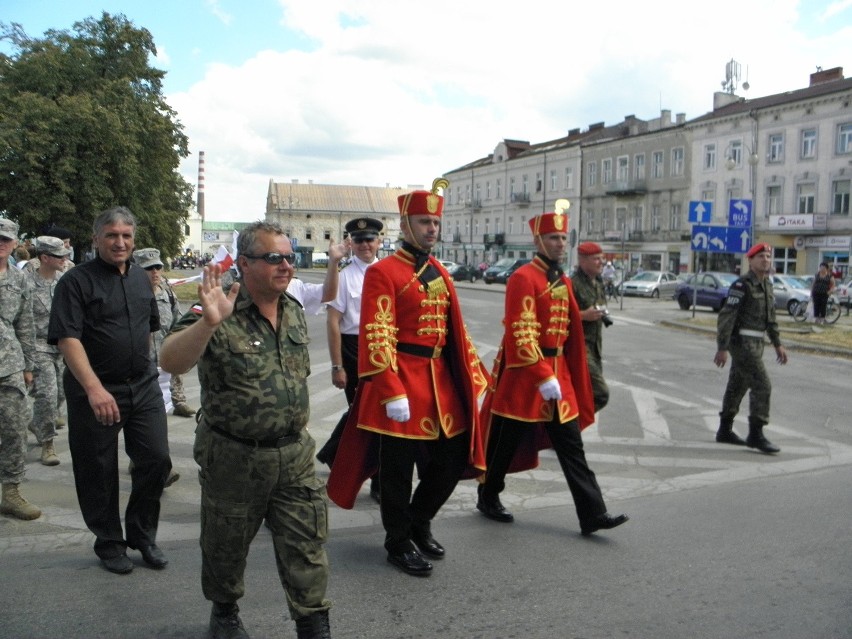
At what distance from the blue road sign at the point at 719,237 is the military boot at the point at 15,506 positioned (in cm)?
2079

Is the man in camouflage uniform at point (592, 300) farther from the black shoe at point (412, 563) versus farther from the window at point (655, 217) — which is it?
the window at point (655, 217)

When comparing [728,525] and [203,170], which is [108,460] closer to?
[728,525]

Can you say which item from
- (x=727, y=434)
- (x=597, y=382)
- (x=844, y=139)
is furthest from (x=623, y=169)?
(x=597, y=382)

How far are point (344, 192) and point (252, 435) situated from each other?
391ft

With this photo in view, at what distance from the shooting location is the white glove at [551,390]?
480 centimetres

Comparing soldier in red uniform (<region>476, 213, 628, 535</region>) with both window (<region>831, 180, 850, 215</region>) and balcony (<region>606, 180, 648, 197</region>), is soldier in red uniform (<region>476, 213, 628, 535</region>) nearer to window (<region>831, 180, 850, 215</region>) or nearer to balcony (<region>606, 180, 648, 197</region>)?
window (<region>831, 180, 850, 215</region>)

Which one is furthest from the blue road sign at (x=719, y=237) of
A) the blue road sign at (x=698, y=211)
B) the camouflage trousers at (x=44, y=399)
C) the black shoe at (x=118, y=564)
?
the black shoe at (x=118, y=564)

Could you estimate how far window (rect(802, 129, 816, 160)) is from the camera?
143 feet

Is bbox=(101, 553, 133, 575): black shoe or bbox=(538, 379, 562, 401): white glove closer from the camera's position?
bbox=(101, 553, 133, 575): black shoe

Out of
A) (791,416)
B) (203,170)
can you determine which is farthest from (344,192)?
(791,416)

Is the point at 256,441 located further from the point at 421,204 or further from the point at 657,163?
the point at 657,163

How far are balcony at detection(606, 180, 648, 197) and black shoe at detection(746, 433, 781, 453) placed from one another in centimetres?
A: 5106

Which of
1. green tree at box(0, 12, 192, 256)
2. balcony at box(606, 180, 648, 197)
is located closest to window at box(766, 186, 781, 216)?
balcony at box(606, 180, 648, 197)

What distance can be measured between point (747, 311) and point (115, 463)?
18.8ft
